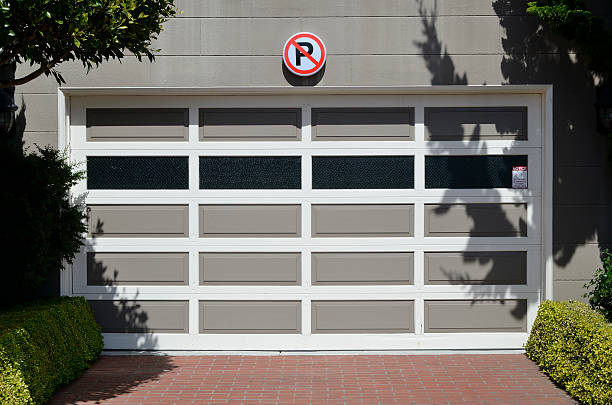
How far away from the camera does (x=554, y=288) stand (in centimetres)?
701

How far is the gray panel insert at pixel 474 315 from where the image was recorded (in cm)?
715

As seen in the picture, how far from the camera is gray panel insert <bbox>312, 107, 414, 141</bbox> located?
7.14 meters

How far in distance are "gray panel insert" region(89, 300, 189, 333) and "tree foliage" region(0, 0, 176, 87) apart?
2.79 m

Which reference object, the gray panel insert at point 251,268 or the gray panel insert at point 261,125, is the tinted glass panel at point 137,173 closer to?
the gray panel insert at point 261,125

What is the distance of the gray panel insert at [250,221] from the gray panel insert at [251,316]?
663 mm

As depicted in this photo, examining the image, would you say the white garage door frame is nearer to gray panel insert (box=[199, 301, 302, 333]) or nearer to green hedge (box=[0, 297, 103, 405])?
gray panel insert (box=[199, 301, 302, 333])

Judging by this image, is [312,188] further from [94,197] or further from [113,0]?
[113,0]

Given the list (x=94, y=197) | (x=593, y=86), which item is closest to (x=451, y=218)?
(x=593, y=86)

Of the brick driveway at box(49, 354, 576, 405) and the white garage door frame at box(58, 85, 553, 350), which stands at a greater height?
the white garage door frame at box(58, 85, 553, 350)

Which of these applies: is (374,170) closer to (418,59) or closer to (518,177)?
(418,59)

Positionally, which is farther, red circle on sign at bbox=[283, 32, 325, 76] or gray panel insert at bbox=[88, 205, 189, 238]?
gray panel insert at bbox=[88, 205, 189, 238]

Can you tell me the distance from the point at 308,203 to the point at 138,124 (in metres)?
1.81

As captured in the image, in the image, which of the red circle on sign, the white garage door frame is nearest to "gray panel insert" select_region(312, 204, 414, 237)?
the white garage door frame

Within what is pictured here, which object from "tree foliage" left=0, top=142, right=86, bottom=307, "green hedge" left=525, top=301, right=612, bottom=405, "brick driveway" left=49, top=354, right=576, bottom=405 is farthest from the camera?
"tree foliage" left=0, top=142, right=86, bottom=307
